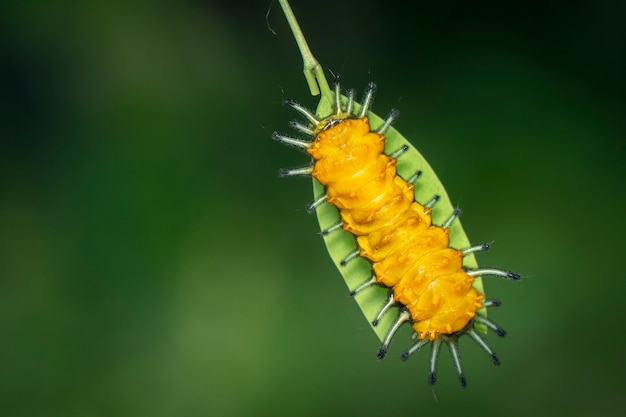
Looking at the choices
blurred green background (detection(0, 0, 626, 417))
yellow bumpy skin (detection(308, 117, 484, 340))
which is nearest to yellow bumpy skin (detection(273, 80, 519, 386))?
yellow bumpy skin (detection(308, 117, 484, 340))

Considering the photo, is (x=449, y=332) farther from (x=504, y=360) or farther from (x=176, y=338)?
(x=176, y=338)

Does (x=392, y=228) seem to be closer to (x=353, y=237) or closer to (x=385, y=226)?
(x=385, y=226)

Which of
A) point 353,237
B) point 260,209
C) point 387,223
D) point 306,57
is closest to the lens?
point 306,57

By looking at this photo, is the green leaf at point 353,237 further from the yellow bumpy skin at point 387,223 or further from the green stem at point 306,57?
the green stem at point 306,57

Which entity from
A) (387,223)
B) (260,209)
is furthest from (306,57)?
(260,209)

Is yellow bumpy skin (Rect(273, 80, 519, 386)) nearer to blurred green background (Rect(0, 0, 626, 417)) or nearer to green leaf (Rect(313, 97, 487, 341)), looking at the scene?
green leaf (Rect(313, 97, 487, 341))

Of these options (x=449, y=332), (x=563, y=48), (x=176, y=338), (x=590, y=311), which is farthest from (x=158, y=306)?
(x=563, y=48)
